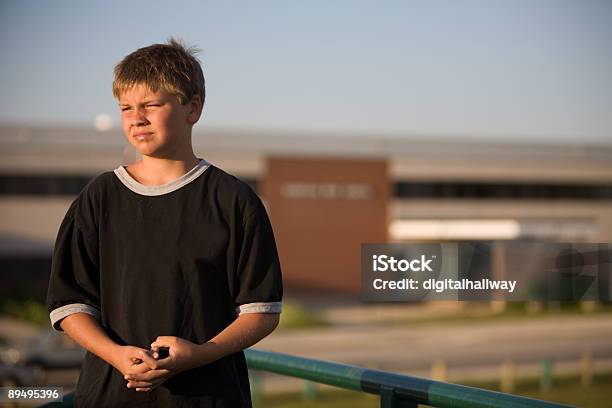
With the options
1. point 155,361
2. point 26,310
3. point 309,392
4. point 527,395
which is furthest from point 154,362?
point 26,310

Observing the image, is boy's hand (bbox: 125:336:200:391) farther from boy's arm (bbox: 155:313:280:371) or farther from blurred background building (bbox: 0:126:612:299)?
blurred background building (bbox: 0:126:612:299)

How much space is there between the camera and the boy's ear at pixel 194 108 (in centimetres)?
209

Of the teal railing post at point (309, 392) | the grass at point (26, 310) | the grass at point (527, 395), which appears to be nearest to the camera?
the grass at point (527, 395)

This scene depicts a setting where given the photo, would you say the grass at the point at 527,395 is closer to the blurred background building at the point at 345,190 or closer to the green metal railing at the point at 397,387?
the green metal railing at the point at 397,387

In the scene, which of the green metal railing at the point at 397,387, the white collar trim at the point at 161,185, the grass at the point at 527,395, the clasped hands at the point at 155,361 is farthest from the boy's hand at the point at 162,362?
the grass at the point at 527,395

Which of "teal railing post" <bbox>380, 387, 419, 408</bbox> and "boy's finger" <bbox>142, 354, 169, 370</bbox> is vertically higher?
"boy's finger" <bbox>142, 354, 169, 370</bbox>

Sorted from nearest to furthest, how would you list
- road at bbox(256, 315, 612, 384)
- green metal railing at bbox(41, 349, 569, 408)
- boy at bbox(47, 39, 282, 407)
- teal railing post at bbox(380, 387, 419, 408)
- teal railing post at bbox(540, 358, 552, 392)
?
boy at bbox(47, 39, 282, 407) → green metal railing at bbox(41, 349, 569, 408) → teal railing post at bbox(380, 387, 419, 408) → teal railing post at bbox(540, 358, 552, 392) → road at bbox(256, 315, 612, 384)

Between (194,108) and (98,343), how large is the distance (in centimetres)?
58

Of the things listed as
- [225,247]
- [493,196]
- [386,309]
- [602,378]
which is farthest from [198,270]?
[493,196]

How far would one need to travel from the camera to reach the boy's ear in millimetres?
2094

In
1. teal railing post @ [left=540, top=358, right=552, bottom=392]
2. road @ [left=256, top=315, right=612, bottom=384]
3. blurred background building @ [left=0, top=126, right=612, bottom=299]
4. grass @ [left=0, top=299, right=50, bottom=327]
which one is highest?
blurred background building @ [left=0, top=126, right=612, bottom=299]

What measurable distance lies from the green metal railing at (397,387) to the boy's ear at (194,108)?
2.99ft

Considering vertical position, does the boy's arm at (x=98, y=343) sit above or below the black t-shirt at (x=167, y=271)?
below


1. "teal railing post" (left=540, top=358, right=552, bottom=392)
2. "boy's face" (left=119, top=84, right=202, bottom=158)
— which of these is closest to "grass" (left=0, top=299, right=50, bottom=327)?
"teal railing post" (left=540, top=358, right=552, bottom=392)
